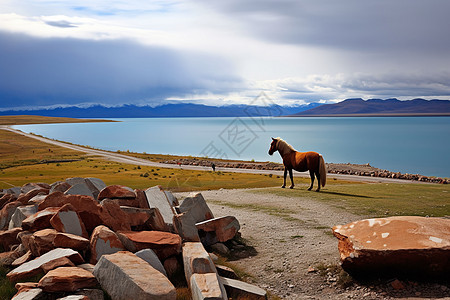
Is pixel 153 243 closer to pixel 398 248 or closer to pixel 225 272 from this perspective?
pixel 225 272

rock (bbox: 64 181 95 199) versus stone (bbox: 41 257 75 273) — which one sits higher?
rock (bbox: 64 181 95 199)

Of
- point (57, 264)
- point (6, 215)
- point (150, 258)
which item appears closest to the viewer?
point (57, 264)

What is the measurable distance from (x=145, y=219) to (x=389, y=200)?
1428 cm

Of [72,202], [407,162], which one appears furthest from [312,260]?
[407,162]

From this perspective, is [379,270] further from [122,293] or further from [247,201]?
[247,201]

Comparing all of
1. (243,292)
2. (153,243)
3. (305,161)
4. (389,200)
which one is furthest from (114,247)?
(305,161)

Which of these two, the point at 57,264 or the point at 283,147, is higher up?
the point at 283,147

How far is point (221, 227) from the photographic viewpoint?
45.2ft

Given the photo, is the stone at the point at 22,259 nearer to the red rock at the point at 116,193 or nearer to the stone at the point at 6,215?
the red rock at the point at 116,193

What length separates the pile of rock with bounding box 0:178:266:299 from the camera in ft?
27.5

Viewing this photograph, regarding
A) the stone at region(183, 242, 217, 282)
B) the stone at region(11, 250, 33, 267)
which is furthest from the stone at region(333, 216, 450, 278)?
the stone at region(11, 250, 33, 267)

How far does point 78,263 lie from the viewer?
9.67 metres

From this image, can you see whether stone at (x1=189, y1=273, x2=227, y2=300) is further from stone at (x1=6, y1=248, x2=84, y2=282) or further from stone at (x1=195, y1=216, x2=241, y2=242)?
stone at (x1=195, y1=216, x2=241, y2=242)

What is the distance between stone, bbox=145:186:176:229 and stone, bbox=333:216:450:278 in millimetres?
6050
